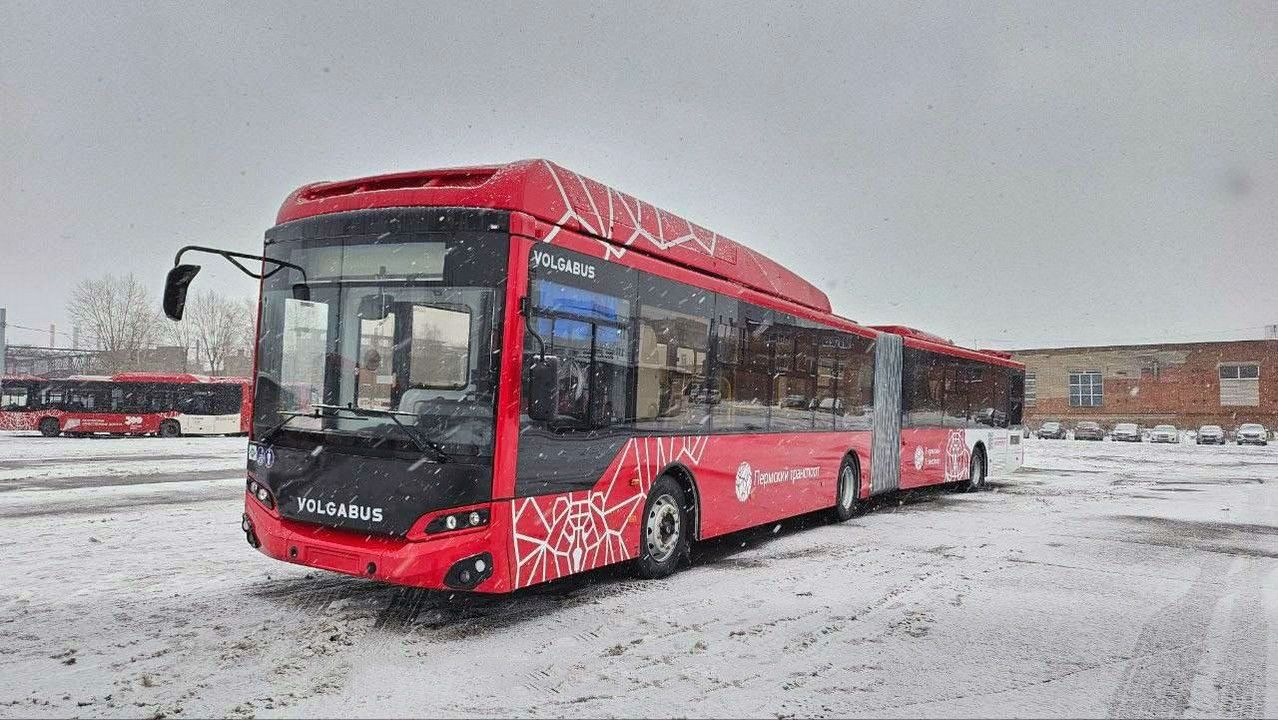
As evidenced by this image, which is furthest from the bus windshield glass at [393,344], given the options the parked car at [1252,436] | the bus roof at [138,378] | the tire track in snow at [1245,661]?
the parked car at [1252,436]

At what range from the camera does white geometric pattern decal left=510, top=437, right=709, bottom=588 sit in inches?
241

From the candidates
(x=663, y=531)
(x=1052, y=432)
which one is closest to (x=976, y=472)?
(x=663, y=531)

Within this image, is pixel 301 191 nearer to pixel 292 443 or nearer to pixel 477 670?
pixel 292 443

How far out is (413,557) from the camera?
222 inches

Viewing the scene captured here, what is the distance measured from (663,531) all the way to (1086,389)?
68.1m

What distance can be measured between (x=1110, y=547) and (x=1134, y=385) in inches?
2454

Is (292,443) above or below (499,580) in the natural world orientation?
above

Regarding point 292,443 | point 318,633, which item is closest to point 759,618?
point 318,633

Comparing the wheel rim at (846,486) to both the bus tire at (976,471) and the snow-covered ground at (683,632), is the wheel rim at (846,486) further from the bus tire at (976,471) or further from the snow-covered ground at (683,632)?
the bus tire at (976,471)

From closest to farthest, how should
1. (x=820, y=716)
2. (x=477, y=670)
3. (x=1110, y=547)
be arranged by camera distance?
(x=820, y=716), (x=477, y=670), (x=1110, y=547)

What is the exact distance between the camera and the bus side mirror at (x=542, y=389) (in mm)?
6020

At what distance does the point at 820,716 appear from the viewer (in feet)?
14.7

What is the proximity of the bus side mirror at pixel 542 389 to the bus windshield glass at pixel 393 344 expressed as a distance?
320mm

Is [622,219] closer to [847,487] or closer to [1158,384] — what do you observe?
[847,487]
